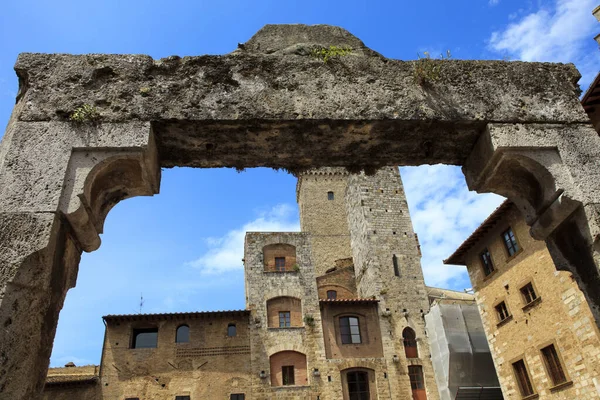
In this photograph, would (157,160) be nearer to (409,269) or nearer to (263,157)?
(263,157)

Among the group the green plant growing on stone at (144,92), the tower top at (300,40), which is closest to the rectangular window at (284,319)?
the tower top at (300,40)

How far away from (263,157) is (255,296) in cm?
2430

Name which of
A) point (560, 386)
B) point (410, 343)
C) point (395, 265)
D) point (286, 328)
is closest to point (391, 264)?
point (395, 265)

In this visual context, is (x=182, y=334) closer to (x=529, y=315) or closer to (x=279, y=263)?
(x=279, y=263)

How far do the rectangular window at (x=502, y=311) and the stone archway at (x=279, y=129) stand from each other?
1519cm

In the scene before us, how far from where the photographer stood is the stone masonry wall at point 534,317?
13.9 metres

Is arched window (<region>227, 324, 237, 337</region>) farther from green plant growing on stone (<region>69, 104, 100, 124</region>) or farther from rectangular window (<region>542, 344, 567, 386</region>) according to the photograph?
green plant growing on stone (<region>69, 104, 100, 124</region>)

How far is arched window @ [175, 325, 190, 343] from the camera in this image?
83.7 ft

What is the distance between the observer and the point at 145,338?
25.6 meters

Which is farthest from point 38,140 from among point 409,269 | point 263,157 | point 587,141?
point 409,269

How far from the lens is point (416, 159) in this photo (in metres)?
4.78

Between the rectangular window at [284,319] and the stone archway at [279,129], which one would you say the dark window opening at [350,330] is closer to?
the rectangular window at [284,319]

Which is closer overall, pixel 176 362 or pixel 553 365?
pixel 553 365

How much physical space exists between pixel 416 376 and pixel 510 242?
43.3 ft
